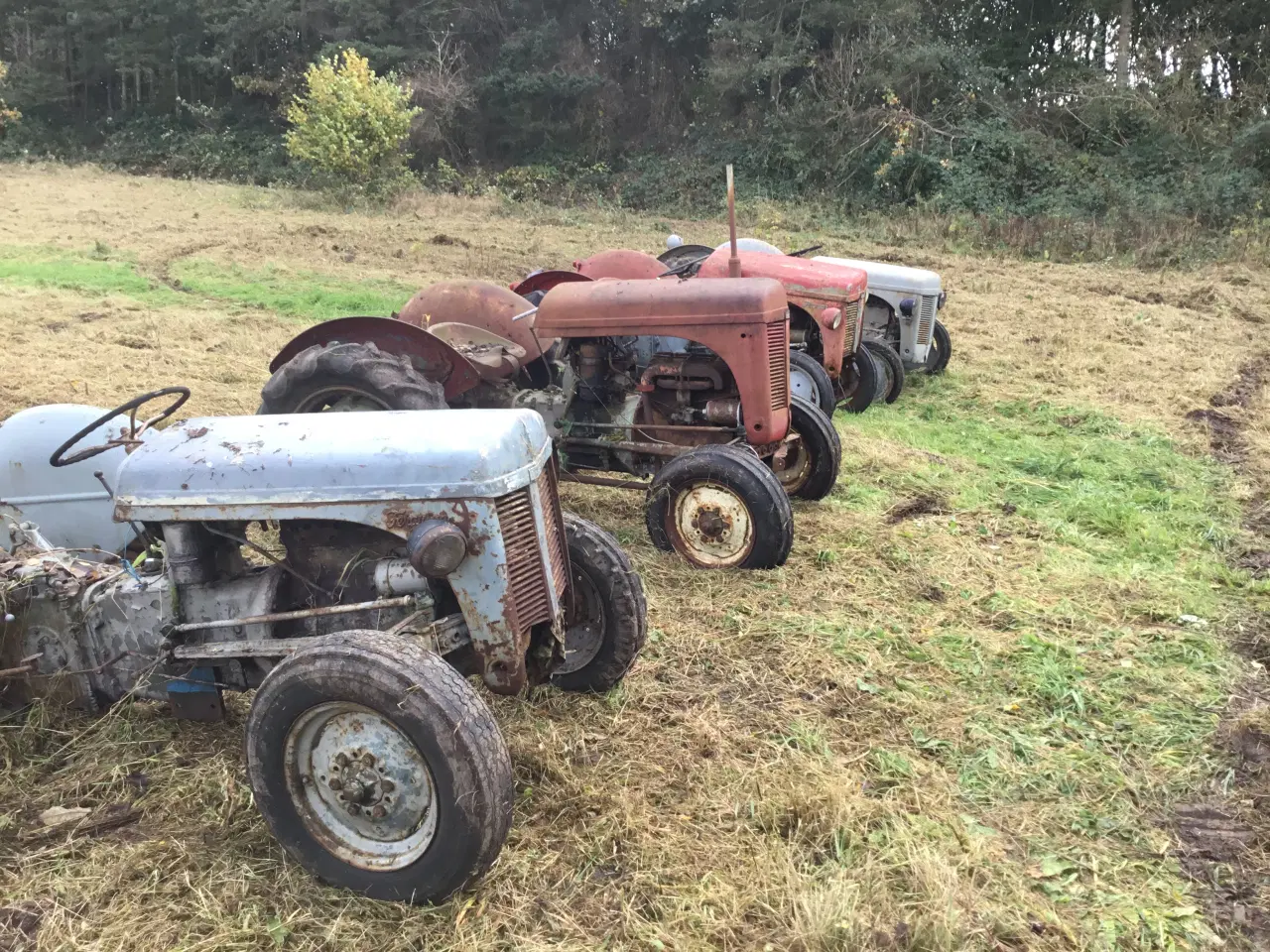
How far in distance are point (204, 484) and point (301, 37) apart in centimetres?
3414

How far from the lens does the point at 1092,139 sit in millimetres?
18578

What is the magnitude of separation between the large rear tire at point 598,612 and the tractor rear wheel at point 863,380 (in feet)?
15.6

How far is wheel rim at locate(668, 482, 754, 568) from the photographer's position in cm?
425

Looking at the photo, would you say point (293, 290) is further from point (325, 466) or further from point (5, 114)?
point (5, 114)

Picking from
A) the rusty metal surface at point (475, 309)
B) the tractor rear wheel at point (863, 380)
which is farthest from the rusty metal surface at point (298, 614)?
the tractor rear wheel at point (863, 380)

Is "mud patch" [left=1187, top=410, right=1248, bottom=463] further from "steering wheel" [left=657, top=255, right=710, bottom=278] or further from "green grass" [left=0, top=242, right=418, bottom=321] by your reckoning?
"green grass" [left=0, top=242, right=418, bottom=321]

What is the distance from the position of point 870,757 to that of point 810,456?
244cm

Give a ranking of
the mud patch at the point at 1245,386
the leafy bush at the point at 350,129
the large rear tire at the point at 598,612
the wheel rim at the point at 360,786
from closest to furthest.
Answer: the wheel rim at the point at 360,786 < the large rear tire at the point at 598,612 < the mud patch at the point at 1245,386 < the leafy bush at the point at 350,129

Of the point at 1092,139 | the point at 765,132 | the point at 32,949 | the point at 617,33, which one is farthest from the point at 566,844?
the point at 617,33

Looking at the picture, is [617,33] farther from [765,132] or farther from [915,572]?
[915,572]

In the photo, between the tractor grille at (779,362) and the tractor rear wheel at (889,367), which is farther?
the tractor rear wheel at (889,367)

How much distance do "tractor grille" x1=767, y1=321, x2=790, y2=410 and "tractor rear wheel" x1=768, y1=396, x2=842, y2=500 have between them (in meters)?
0.28

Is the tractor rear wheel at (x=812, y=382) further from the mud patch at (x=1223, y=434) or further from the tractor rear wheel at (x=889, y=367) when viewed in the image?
the mud patch at (x=1223, y=434)

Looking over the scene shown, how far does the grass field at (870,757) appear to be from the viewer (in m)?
2.24
